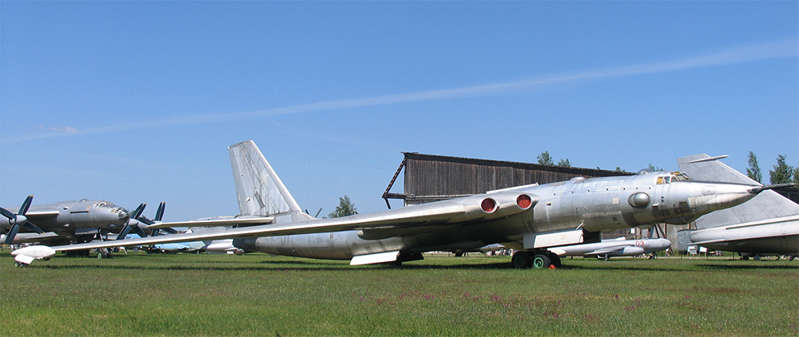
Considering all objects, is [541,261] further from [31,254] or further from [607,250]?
[31,254]

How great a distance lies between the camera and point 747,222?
1941cm

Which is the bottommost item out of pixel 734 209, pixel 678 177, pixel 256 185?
pixel 734 209

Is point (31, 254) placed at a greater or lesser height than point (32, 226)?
lesser

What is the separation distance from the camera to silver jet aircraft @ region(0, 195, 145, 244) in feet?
116

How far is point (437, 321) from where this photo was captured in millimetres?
6688

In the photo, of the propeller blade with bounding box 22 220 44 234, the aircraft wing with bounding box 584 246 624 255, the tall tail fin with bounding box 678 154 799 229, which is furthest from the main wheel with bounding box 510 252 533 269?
the propeller blade with bounding box 22 220 44 234

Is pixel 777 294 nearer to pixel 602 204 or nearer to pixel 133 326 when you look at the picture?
pixel 602 204

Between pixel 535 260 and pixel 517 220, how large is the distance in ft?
3.72

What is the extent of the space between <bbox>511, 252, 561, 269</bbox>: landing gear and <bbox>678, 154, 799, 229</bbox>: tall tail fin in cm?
494

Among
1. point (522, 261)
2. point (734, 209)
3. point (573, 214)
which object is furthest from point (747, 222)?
point (522, 261)

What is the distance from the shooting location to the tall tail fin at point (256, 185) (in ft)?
69.4

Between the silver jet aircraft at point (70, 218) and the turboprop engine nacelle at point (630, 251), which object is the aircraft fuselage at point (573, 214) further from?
the silver jet aircraft at point (70, 218)

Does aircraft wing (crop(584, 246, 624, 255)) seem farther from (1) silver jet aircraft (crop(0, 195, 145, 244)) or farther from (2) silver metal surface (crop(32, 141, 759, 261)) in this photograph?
(1) silver jet aircraft (crop(0, 195, 145, 244))

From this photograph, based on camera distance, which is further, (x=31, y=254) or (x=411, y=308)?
(x=31, y=254)
